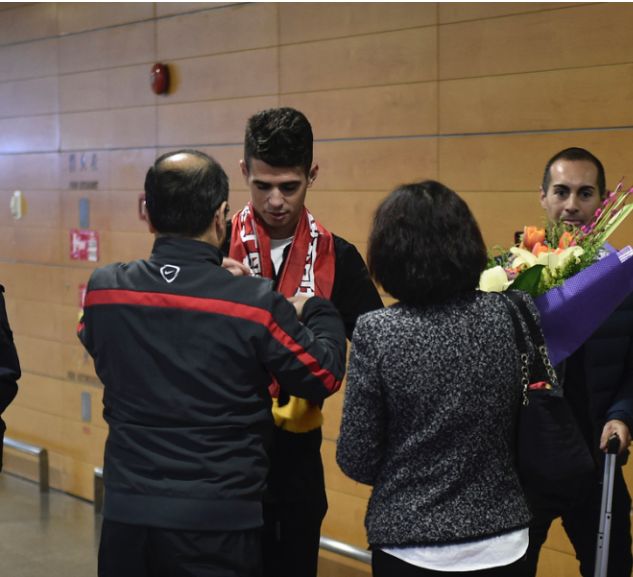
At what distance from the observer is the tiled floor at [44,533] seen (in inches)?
155

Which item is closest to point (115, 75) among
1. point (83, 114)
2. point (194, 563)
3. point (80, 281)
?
point (83, 114)

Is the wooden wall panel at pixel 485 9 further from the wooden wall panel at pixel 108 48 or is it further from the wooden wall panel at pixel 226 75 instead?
the wooden wall panel at pixel 108 48

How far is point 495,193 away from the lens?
3340mm

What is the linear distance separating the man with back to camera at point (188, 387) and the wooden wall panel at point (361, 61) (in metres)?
2.07

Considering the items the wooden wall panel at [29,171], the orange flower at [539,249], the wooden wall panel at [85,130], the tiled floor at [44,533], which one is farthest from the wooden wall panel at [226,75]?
the tiled floor at [44,533]

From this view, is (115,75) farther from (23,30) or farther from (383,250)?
(383,250)

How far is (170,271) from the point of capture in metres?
1.69

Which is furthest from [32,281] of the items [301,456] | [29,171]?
[301,456]

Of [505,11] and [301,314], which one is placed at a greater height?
[505,11]

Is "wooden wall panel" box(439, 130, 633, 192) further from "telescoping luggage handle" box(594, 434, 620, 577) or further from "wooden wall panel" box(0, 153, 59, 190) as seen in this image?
"wooden wall panel" box(0, 153, 59, 190)

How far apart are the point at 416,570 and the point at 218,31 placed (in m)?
3.44

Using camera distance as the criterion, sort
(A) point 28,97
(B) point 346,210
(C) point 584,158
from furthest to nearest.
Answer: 1. (A) point 28,97
2. (B) point 346,210
3. (C) point 584,158

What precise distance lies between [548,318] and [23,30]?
15.5ft

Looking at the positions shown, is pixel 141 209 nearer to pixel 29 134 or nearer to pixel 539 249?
pixel 29 134
